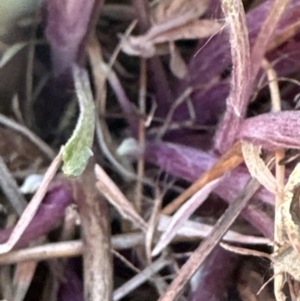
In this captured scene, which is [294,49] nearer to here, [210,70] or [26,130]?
[210,70]

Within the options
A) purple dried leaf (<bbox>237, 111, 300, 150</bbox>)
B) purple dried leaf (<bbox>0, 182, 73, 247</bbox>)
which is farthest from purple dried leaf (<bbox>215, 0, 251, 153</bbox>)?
purple dried leaf (<bbox>0, 182, 73, 247</bbox>)

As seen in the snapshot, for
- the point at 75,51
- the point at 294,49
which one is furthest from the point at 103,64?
the point at 294,49

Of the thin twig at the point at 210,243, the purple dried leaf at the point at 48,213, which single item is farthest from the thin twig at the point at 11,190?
the thin twig at the point at 210,243

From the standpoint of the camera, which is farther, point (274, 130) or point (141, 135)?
point (141, 135)

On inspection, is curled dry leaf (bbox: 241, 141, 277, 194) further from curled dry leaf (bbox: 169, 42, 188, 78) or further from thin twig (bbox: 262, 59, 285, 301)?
curled dry leaf (bbox: 169, 42, 188, 78)

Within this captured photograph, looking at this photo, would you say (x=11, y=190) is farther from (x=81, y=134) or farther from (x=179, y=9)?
(x=179, y=9)

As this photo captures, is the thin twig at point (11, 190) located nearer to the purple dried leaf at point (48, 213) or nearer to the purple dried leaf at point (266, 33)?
the purple dried leaf at point (48, 213)

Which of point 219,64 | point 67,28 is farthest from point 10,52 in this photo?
point 219,64
